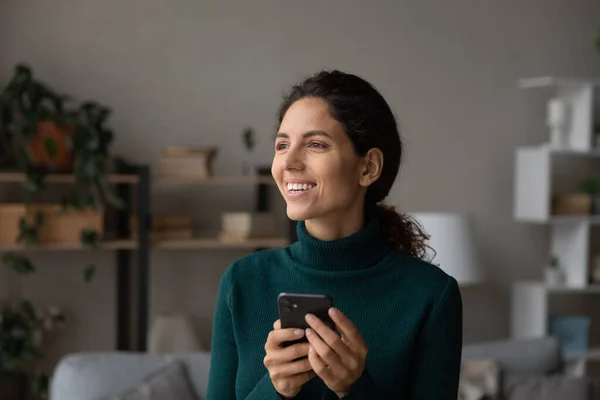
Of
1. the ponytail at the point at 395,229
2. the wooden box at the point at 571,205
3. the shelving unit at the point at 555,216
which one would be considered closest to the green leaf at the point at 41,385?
the shelving unit at the point at 555,216

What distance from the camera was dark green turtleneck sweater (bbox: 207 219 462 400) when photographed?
1325mm

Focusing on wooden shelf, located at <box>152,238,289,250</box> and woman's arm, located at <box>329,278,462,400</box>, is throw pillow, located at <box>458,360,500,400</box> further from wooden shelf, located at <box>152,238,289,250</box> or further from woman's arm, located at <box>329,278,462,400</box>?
woman's arm, located at <box>329,278,462,400</box>

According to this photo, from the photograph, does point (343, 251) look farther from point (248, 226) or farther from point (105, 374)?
point (248, 226)

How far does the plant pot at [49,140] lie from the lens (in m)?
3.86

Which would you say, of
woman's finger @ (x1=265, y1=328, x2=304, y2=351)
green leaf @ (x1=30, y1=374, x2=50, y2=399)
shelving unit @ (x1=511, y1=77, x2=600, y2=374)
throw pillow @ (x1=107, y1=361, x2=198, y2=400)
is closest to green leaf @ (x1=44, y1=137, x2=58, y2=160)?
green leaf @ (x1=30, y1=374, x2=50, y2=399)

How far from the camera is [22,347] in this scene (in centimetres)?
394

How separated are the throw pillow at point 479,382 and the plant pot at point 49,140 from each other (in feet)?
6.03

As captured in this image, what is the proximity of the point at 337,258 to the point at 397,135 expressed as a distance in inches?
8.3

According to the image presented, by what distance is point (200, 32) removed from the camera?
440 centimetres

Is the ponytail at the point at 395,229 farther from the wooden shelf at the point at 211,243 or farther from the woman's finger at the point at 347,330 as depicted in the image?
the wooden shelf at the point at 211,243

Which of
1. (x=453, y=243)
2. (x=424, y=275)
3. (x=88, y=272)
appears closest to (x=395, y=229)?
(x=424, y=275)

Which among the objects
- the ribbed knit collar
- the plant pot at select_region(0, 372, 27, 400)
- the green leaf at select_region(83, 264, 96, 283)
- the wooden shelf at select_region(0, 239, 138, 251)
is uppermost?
the ribbed knit collar

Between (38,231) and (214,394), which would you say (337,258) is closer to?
(214,394)

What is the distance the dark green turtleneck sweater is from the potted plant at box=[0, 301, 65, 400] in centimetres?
269
